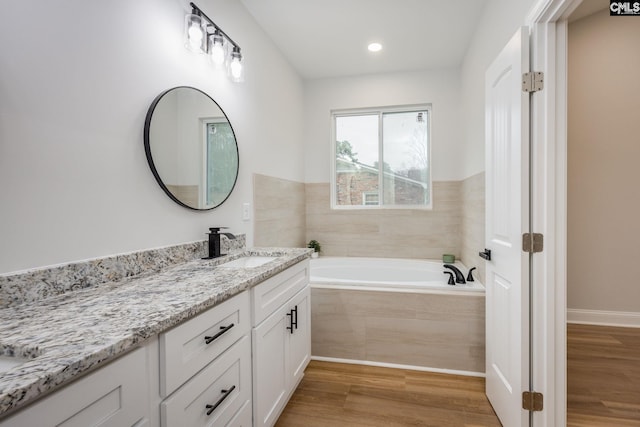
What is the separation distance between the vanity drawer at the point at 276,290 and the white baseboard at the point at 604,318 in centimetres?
284

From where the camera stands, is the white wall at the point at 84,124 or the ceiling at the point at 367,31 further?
the ceiling at the point at 367,31

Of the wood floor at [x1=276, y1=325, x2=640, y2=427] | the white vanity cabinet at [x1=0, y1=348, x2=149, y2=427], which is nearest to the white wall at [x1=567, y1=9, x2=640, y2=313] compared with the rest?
the wood floor at [x1=276, y1=325, x2=640, y2=427]

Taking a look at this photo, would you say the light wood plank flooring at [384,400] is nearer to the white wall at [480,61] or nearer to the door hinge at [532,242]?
the door hinge at [532,242]

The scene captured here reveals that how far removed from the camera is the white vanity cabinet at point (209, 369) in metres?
0.83

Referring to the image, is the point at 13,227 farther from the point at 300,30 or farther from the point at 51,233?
the point at 300,30

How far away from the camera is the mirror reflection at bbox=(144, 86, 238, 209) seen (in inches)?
56.6

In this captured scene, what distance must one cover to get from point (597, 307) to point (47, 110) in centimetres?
427

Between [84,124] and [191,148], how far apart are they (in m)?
0.60

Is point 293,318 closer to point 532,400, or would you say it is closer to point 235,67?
point 532,400

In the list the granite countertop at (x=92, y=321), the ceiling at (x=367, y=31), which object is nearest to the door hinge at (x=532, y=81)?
the ceiling at (x=367, y=31)

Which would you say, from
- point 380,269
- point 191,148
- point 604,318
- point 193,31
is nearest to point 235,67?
point 193,31

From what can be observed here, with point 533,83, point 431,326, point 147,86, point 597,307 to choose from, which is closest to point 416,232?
point 431,326

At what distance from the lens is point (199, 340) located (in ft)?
3.13

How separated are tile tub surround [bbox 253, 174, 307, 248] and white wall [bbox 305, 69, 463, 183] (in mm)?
507
